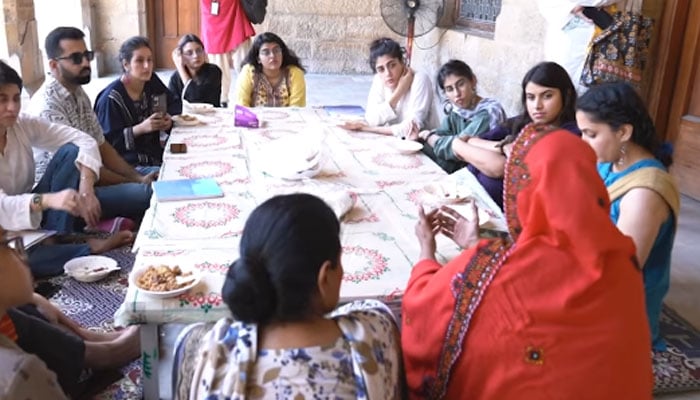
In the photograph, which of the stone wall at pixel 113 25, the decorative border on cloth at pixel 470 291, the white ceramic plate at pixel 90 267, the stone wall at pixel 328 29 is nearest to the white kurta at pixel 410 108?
the white ceramic plate at pixel 90 267

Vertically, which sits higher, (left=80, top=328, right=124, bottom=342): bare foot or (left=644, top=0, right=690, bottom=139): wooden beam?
(left=644, top=0, right=690, bottom=139): wooden beam

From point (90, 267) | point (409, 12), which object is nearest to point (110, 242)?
point (90, 267)

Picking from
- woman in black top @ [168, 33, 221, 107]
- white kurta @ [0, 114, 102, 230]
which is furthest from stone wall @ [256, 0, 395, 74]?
white kurta @ [0, 114, 102, 230]

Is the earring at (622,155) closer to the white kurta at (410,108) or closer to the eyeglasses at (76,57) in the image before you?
the white kurta at (410,108)

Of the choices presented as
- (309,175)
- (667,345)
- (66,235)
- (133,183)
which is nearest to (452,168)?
(309,175)

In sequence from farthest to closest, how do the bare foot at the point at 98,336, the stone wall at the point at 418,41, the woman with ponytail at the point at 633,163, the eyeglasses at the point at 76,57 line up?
the stone wall at the point at 418,41 → the eyeglasses at the point at 76,57 → the bare foot at the point at 98,336 → the woman with ponytail at the point at 633,163

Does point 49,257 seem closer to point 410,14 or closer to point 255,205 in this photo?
point 255,205

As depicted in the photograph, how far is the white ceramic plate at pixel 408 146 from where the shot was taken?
9.92ft

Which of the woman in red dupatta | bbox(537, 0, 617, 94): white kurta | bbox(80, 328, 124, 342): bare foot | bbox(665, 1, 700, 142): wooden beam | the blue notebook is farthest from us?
bbox(665, 1, 700, 142): wooden beam

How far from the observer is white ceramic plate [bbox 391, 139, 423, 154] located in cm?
302

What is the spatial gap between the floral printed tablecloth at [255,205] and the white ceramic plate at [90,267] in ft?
1.64

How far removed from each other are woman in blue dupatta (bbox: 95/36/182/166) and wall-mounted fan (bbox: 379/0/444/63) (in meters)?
3.26

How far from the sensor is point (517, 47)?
16.9 ft

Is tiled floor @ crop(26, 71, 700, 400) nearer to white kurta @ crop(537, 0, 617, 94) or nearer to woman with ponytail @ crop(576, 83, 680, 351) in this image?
woman with ponytail @ crop(576, 83, 680, 351)
